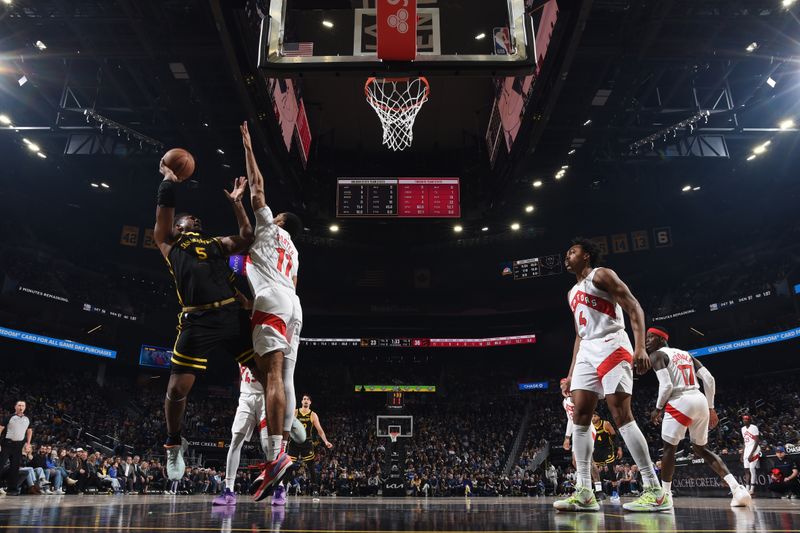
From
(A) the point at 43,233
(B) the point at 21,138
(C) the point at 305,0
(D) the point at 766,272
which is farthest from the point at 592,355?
(A) the point at 43,233

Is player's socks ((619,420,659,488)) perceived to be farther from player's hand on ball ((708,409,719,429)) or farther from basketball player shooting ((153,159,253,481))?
basketball player shooting ((153,159,253,481))

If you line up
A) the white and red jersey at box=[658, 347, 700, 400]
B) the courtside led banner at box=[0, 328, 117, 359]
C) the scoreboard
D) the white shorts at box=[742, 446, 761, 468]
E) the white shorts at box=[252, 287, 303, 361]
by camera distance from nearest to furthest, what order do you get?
the white shorts at box=[252, 287, 303, 361] < the white and red jersey at box=[658, 347, 700, 400] < the white shorts at box=[742, 446, 761, 468] < the courtside led banner at box=[0, 328, 117, 359] < the scoreboard

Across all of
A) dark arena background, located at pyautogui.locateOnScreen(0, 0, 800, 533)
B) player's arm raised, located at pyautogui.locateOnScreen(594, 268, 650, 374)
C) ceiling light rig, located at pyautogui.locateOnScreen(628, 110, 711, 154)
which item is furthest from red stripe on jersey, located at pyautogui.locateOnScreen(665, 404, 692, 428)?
ceiling light rig, located at pyautogui.locateOnScreen(628, 110, 711, 154)

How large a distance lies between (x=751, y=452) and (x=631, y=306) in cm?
1058

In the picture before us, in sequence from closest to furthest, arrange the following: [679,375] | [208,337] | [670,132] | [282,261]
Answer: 1. [208,337]
2. [282,261]
3. [679,375]
4. [670,132]

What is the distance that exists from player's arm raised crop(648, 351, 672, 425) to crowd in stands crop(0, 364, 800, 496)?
35.1ft

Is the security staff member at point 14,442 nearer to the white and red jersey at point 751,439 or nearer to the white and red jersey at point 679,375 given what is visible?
the white and red jersey at point 679,375

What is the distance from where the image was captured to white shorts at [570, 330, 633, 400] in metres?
4.34

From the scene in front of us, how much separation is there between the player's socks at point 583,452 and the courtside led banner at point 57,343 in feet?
73.9

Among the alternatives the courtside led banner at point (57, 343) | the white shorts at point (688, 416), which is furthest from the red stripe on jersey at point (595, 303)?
the courtside led banner at point (57, 343)

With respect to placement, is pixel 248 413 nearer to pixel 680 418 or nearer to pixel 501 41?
pixel 680 418

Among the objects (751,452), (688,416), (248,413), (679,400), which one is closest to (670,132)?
(751,452)

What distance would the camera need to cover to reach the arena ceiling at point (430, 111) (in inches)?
420

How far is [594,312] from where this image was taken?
4598 millimetres
